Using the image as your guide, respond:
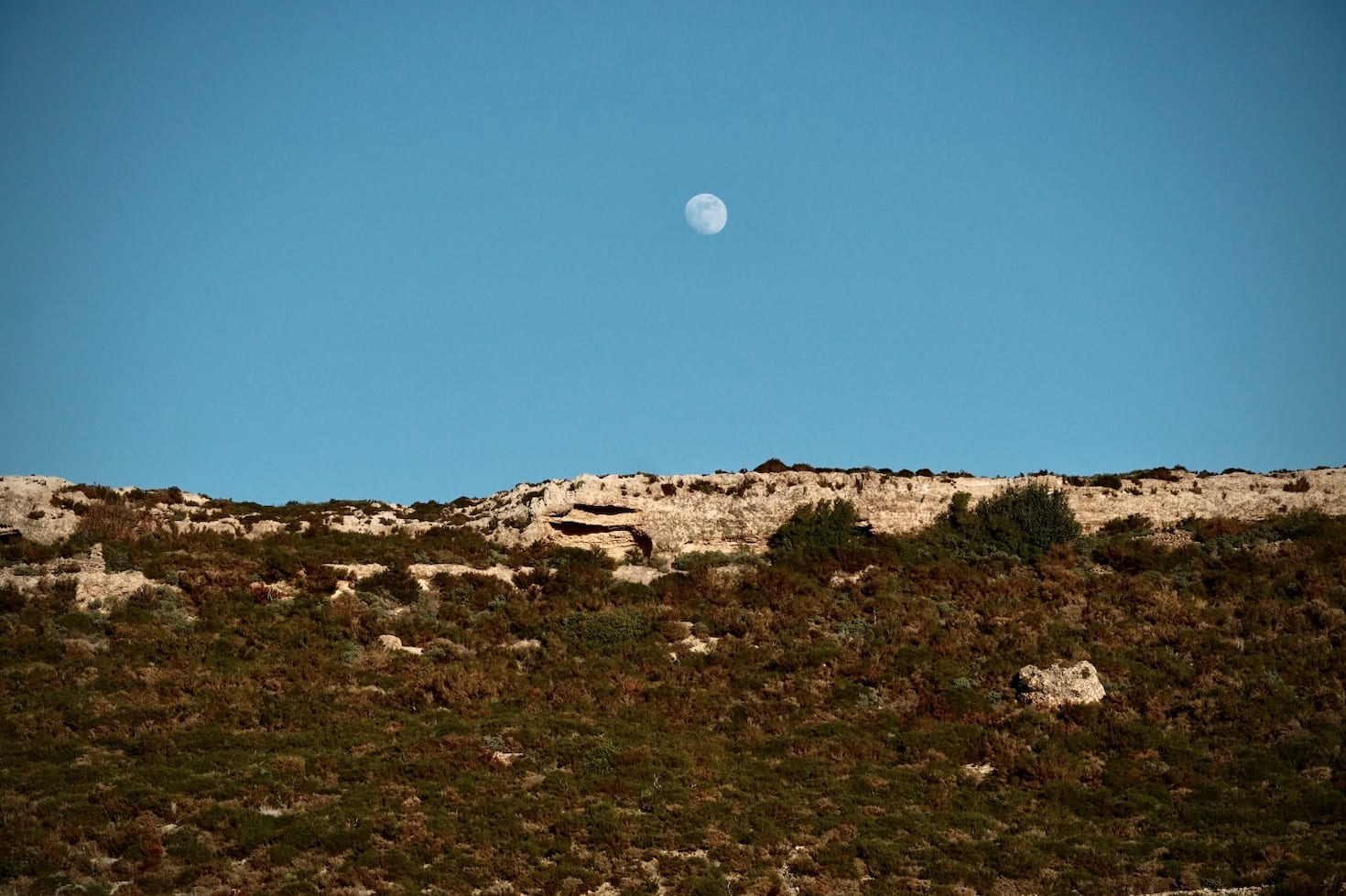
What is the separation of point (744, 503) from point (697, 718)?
17.0m

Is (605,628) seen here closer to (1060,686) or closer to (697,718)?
(697,718)

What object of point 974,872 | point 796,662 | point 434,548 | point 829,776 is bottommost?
point 974,872

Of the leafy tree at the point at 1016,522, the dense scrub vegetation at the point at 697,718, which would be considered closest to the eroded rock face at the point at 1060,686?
the dense scrub vegetation at the point at 697,718

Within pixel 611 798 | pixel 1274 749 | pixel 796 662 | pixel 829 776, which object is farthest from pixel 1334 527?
pixel 611 798

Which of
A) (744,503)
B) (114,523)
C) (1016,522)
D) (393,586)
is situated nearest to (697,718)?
(393,586)

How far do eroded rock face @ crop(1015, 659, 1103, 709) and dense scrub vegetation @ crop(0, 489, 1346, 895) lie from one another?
61cm

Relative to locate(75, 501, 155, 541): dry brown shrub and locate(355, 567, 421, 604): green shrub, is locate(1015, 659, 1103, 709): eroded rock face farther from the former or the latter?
locate(75, 501, 155, 541): dry brown shrub

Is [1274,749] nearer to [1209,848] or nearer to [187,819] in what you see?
[1209,848]

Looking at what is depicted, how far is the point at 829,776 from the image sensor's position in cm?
2712

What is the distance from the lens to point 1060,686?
102 feet

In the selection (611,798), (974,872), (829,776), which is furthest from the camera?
(829,776)

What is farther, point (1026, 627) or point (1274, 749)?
point (1026, 627)

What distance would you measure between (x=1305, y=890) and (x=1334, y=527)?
91.7 feet

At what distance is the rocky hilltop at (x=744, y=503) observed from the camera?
44.2 meters
